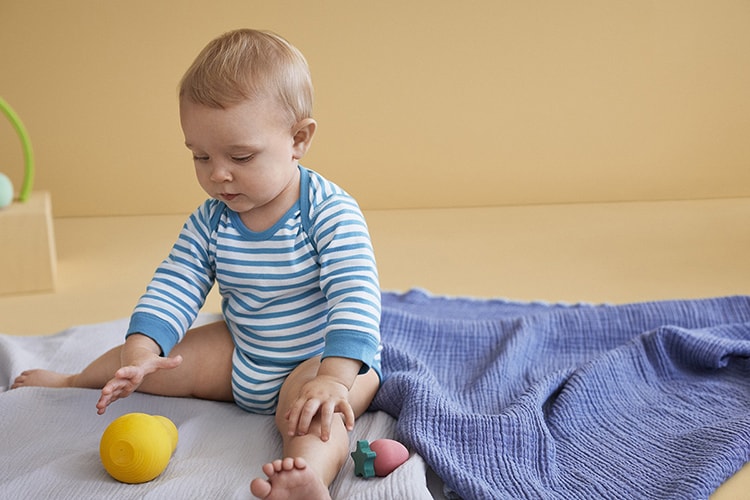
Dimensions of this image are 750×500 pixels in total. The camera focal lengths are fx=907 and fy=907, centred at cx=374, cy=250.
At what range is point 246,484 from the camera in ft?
3.21

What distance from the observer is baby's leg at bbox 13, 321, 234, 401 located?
3.98 feet

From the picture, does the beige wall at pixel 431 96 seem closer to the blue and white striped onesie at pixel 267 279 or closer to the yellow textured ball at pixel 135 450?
the blue and white striped onesie at pixel 267 279

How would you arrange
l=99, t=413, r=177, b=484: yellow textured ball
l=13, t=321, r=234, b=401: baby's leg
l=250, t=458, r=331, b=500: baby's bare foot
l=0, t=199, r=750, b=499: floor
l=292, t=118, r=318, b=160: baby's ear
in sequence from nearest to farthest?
l=250, t=458, r=331, b=500: baby's bare foot → l=99, t=413, r=177, b=484: yellow textured ball → l=292, t=118, r=318, b=160: baby's ear → l=13, t=321, r=234, b=401: baby's leg → l=0, t=199, r=750, b=499: floor

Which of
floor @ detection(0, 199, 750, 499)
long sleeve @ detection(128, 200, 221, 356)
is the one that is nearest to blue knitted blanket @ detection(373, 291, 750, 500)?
long sleeve @ detection(128, 200, 221, 356)

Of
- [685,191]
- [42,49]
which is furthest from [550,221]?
[42,49]

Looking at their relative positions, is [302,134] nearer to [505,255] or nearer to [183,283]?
[183,283]

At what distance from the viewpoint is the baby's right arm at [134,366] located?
3.26ft

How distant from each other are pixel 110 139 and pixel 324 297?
6.09 feet

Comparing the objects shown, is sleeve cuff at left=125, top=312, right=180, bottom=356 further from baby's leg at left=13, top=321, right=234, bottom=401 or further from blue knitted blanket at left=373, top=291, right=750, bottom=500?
blue knitted blanket at left=373, top=291, right=750, bottom=500

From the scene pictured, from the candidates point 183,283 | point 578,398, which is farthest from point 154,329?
point 578,398

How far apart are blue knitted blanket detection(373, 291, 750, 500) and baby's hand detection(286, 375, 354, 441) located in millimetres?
141

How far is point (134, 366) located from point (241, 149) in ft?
0.90

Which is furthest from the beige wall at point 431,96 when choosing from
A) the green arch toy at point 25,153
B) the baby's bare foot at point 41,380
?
the baby's bare foot at point 41,380

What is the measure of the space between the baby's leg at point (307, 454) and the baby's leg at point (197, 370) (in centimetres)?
13
